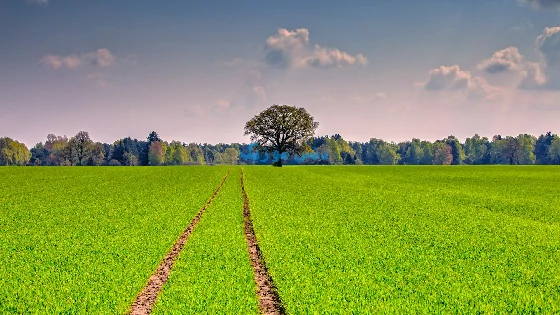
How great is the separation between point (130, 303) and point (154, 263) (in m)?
3.60

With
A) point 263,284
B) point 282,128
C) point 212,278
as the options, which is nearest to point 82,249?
point 212,278

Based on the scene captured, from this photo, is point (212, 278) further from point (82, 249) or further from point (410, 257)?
point (410, 257)

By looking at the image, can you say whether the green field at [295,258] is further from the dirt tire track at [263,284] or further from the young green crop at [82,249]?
the dirt tire track at [263,284]

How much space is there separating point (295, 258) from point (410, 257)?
4081mm

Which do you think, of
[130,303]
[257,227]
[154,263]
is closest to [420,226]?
[257,227]

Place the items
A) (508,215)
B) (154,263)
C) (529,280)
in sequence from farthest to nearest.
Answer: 1. (508,215)
2. (154,263)
3. (529,280)

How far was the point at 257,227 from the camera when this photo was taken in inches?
793

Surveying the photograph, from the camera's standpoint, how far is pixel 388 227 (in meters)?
20.5

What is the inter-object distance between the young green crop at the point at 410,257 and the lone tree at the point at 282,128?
80202 mm

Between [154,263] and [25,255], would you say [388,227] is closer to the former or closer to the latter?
[154,263]

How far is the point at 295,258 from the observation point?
1426cm

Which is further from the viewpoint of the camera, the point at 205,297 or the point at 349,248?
the point at 349,248

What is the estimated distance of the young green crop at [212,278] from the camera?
9.84 m

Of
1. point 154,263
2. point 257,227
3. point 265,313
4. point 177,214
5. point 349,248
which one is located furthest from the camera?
point 177,214
